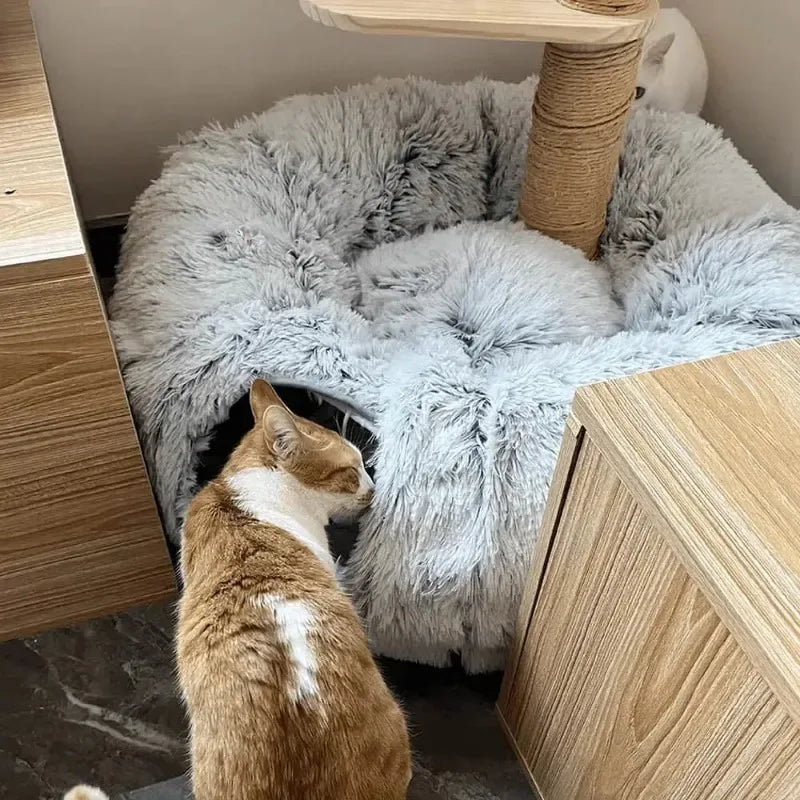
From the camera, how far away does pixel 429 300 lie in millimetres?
1093

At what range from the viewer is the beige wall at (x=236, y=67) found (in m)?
1.23

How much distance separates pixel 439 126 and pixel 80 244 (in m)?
0.66

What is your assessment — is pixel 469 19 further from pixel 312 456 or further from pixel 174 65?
pixel 174 65

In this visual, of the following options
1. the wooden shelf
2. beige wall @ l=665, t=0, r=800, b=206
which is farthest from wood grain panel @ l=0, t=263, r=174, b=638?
beige wall @ l=665, t=0, r=800, b=206

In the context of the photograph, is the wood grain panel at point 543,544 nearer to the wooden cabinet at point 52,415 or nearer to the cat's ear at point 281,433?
the cat's ear at point 281,433

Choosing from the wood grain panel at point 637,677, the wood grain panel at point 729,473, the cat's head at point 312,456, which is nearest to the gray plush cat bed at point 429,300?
the cat's head at point 312,456

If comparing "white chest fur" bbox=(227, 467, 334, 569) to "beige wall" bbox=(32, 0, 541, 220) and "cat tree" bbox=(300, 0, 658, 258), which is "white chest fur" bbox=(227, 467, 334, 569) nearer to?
"cat tree" bbox=(300, 0, 658, 258)

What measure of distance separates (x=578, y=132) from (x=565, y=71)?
3.1 inches

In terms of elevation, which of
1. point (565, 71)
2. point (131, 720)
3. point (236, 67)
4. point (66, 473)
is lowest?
point (131, 720)

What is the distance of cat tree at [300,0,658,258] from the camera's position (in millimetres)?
876

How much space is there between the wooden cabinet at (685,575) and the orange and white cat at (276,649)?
19 cm

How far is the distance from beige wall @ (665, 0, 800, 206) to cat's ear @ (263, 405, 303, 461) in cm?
93

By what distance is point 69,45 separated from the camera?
1218 millimetres

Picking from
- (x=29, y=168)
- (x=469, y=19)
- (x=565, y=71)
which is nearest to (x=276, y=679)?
(x=29, y=168)
